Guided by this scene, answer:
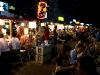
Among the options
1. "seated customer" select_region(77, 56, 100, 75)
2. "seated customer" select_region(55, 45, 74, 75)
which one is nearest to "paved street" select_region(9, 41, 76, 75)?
"seated customer" select_region(55, 45, 74, 75)

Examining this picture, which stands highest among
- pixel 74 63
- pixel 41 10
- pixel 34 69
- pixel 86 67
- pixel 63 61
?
pixel 41 10

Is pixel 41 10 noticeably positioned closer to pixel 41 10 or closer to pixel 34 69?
pixel 41 10

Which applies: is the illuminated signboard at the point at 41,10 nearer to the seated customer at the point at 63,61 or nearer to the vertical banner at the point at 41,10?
the vertical banner at the point at 41,10

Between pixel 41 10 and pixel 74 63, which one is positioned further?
pixel 41 10

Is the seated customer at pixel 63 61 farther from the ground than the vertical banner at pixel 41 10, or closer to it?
closer to it

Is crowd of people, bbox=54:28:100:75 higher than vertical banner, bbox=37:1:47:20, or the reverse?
vertical banner, bbox=37:1:47:20

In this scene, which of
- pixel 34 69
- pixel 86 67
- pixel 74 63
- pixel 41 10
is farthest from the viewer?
pixel 41 10

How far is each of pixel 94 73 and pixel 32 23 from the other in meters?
14.1

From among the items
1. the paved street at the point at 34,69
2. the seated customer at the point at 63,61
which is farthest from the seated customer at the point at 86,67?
the paved street at the point at 34,69

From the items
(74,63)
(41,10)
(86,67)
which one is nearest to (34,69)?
(74,63)

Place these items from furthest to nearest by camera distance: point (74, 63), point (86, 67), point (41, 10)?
point (41, 10) → point (74, 63) → point (86, 67)

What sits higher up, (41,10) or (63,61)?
(41,10)

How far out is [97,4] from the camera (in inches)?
1239

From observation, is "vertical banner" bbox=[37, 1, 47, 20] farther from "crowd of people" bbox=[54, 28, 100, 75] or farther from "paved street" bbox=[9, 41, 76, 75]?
"crowd of people" bbox=[54, 28, 100, 75]
